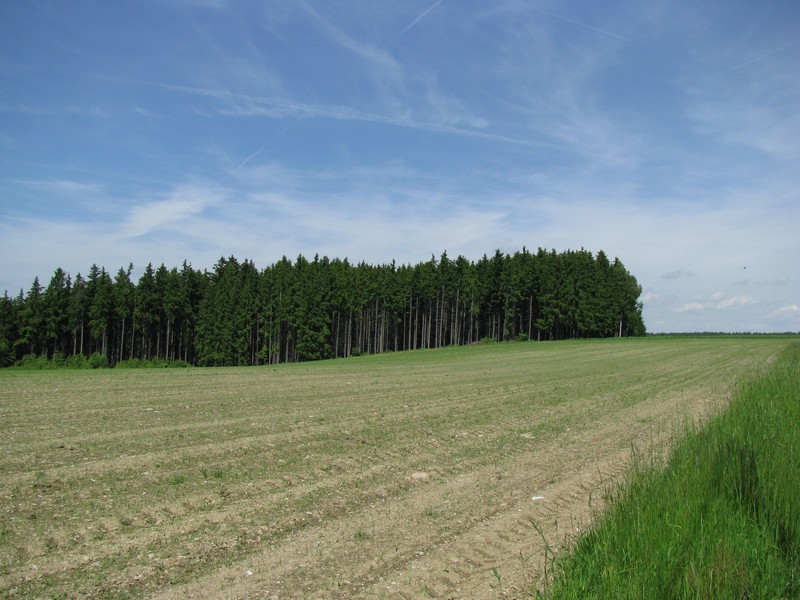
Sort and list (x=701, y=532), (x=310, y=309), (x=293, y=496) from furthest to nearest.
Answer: (x=310, y=309), (x=293, y=496), (x=701, y=532)

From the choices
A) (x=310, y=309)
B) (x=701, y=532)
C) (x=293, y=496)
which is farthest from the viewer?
(x=310, y=309)

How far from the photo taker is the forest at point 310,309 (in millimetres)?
86375

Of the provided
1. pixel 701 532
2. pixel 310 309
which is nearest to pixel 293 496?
pixel 701 532

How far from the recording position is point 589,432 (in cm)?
1249

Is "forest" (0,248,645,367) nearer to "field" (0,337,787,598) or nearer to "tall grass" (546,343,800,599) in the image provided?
"field" (0,337,787,598)

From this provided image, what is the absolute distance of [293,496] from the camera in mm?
7176

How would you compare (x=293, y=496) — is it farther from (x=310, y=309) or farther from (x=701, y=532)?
Result: (x=310, y=309)

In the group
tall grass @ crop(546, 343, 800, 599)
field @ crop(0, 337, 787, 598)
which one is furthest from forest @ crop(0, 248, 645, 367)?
tall grass @ crop(546, 343, 800, 599)

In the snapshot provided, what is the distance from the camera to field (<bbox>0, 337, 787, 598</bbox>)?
16.0 feet

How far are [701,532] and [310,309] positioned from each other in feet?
275

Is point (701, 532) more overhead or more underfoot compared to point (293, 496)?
more overhead

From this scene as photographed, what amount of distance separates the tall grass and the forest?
8166cm

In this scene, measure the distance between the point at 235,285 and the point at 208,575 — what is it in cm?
9352

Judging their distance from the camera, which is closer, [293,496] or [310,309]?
[293,496]
